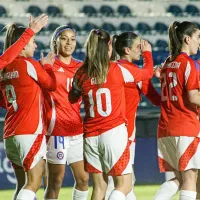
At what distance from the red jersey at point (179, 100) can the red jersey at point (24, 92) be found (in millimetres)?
1061

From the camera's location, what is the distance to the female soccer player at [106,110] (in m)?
6.41

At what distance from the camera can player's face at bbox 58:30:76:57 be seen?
7340mm

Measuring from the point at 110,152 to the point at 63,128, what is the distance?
41.4 inches

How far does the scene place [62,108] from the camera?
733 cm

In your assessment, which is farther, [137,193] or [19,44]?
[137,193]

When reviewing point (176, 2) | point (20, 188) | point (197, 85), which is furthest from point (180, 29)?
point (176, 2)

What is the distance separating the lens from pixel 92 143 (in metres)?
6.49

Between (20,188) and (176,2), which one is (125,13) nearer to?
(176,2)

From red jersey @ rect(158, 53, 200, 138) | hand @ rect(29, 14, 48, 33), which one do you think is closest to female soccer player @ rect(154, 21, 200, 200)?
red jersey @ rect(158, 53, 200, 138)

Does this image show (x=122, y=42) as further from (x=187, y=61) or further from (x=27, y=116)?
→ (x=27, y=116)

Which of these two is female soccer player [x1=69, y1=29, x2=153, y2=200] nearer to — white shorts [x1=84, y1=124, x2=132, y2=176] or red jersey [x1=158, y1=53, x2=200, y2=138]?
white shorts [x1=84, y1=124, x2=132, y2=176]

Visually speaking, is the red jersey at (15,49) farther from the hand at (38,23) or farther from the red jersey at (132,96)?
the red jersey at (132,96)

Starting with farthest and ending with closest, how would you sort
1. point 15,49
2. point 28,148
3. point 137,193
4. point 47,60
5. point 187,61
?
point 137,193 → point 47,60 → point 187,61 → point 28,148 → point 15,49

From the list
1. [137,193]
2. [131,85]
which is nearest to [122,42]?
[131,85]
